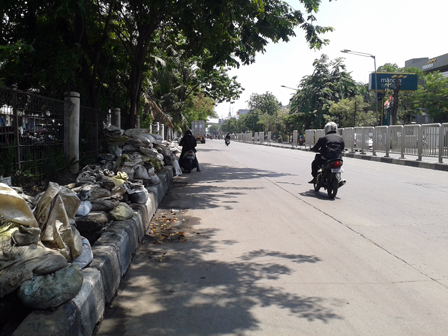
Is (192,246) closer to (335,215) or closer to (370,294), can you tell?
(370,294)

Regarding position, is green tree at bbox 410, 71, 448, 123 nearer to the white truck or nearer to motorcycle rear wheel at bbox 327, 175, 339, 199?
the white truck

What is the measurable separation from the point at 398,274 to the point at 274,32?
36.5 ft

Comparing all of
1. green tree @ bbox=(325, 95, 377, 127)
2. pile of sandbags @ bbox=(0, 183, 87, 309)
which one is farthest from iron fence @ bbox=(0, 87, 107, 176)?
green tree @ bbox=(325, 95, 377, 127)

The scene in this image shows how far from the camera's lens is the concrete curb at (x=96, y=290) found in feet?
8.10

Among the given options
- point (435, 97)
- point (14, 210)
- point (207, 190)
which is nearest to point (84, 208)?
point (14, 210)

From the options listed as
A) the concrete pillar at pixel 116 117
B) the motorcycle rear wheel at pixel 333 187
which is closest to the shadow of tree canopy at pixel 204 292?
the motorcycle rear wheel at pixel 333 187

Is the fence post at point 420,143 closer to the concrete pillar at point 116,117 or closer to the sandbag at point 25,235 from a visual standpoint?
the concrete pillar at point 116,117

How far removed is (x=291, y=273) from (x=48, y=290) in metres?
2.49

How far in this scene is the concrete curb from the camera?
2470mm

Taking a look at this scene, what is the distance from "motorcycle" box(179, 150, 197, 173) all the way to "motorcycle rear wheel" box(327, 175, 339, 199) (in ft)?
21.4

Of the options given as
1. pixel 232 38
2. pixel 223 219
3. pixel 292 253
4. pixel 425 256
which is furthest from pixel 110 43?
pixel 425 256

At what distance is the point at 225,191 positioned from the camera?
34.5ft

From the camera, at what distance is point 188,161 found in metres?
14.8

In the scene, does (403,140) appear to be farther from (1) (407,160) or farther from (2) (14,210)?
(2) (14,210)
